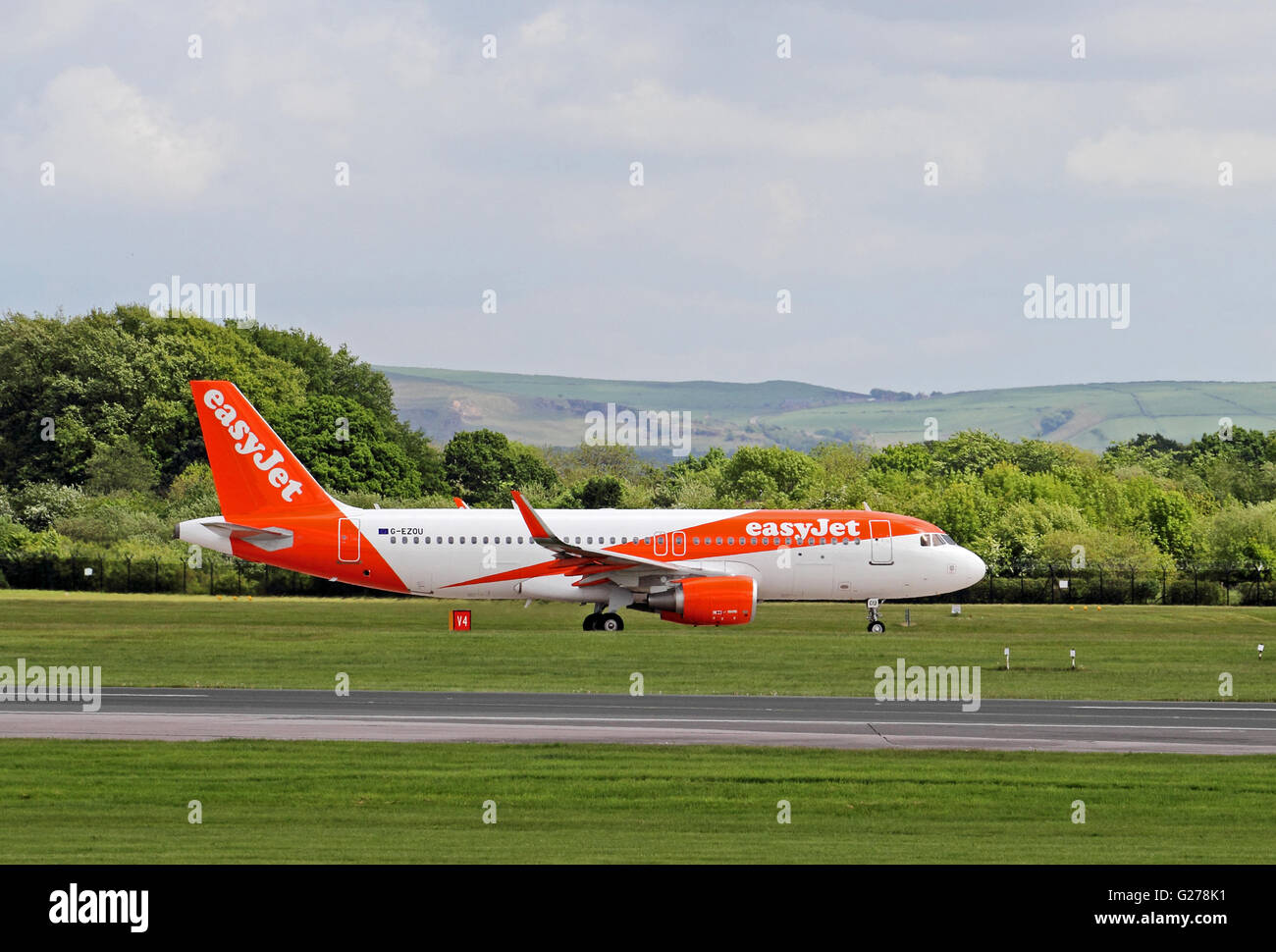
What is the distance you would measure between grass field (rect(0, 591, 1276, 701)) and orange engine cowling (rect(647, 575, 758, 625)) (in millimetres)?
824

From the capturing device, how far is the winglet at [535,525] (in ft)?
158

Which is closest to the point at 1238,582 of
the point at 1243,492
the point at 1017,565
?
the point at 1017,565

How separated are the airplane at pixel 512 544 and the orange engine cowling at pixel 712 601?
6.43 ft

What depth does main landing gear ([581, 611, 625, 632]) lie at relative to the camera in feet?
166

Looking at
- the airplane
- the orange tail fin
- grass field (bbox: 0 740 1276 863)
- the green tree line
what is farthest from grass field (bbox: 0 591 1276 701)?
the green tree line

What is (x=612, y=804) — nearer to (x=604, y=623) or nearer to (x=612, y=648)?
(x=612, y=648)

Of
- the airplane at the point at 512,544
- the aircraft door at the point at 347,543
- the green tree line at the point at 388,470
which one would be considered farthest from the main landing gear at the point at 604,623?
the green tree line at the point at 388,470

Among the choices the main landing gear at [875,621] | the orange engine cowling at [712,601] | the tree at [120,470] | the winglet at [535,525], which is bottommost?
the main landing gear at [875,621]

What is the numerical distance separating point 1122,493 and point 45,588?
62999mm

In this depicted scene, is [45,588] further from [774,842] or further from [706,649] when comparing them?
[774,842]

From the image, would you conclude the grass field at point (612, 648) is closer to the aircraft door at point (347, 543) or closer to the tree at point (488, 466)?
the aircraft door at point (347, 543)

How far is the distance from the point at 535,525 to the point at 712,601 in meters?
6.21

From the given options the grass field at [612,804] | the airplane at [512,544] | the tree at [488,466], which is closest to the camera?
the grass field at [612,804]

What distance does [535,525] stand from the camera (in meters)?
48.8
